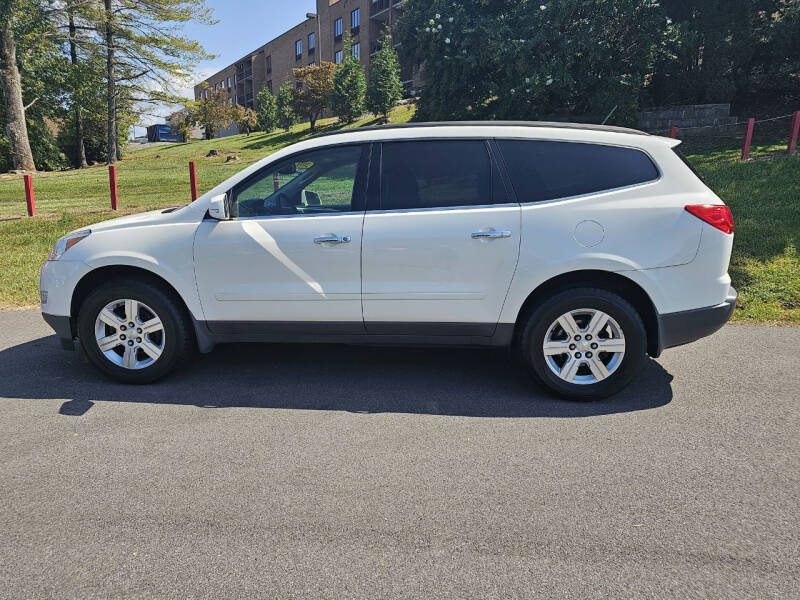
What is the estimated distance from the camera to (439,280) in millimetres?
4055

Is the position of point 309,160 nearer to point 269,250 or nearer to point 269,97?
point 269,250

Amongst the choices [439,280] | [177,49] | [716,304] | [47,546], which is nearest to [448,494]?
[439,280]

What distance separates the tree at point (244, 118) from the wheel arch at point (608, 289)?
47530 mm

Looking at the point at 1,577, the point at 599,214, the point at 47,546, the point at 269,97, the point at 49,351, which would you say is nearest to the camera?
the point at 1,577

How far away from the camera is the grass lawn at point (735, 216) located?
6887 millimetres

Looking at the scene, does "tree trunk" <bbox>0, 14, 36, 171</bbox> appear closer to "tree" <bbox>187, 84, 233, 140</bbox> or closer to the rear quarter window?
"tree" <bbox>187, 84, 233, 140</bbox>

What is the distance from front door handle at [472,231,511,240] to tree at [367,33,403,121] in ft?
105

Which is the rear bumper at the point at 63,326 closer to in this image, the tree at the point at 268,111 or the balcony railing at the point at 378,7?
the tree at the point at 268,111

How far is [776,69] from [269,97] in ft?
131

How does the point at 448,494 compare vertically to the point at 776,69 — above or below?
below

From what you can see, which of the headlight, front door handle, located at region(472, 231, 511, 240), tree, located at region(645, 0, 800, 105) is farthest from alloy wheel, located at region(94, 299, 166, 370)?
tree, located at region(645, 0, 800, 105)

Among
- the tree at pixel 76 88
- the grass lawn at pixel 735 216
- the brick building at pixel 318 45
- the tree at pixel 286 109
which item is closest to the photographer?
the grass lawn at pixel 735 216

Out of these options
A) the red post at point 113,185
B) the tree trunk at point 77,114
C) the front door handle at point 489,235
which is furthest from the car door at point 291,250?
the tree trunk at point 77,114

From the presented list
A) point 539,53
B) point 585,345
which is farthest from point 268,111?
point 585,345
